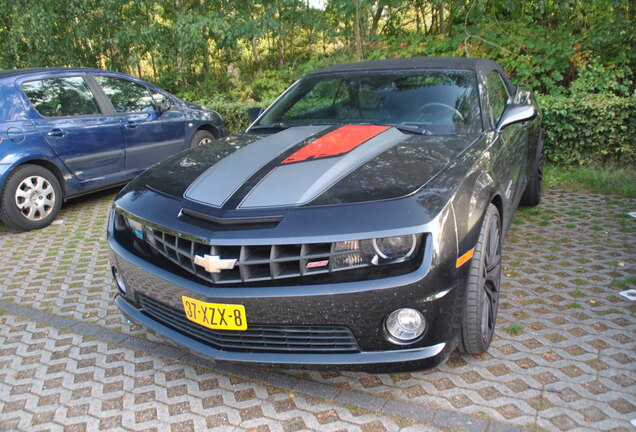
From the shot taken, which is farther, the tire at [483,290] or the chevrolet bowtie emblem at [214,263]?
the tire at [483,290]

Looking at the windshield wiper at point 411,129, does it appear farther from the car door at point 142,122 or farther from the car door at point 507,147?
the car door at point 142,122

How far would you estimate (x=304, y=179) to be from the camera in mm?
2488

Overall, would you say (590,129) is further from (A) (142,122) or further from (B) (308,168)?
(A) (142,122)

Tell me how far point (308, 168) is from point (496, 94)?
197 centimetres

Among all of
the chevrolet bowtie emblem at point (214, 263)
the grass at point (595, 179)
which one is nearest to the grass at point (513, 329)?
the chevrolet bowtie emblem at point (214, 263)

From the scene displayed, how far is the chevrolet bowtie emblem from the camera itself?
2211 mm

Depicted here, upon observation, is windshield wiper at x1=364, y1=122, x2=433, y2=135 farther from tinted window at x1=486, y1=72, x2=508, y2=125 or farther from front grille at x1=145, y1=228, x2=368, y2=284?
front grille at x1=145, y1=228, x2=368, y2=284

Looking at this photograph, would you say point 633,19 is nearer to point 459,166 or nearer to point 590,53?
point 590,53

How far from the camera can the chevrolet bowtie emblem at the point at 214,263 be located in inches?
87.0

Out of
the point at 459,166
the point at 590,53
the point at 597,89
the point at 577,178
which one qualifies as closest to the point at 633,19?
the point at 590,53

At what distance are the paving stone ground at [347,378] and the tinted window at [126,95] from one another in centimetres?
299

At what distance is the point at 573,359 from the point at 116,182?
522cm

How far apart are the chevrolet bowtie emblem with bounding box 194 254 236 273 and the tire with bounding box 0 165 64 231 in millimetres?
3886

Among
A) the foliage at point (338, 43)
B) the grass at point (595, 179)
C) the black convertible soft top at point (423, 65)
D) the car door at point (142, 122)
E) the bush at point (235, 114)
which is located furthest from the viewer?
the bush at point (235, 114)
